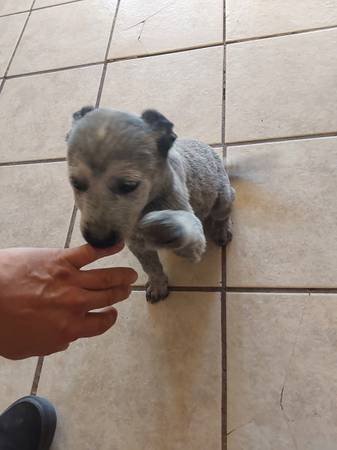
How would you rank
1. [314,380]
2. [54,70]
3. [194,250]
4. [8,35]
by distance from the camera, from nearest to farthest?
[194,250], [314,380], [54,70], [8,35]

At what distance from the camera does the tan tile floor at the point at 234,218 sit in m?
1.05

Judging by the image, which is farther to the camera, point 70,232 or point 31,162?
point 31,162

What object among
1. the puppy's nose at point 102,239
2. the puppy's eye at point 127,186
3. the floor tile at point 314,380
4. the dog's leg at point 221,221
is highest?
the puppy's eye at point 127,186

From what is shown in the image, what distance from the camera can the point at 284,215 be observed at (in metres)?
1.28

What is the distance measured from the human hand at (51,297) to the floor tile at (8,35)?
1475 millimetres

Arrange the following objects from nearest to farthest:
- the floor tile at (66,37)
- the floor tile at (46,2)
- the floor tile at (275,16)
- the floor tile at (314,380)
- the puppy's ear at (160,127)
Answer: the puppy's ear at (160,127) → the floor tile at (314,380) → the floor tile at (275,16) → the floor tile at (66,37) → the floor tile at (46,2)

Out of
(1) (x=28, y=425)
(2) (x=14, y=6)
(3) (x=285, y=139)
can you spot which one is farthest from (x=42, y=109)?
(1) (x=28, y=425)

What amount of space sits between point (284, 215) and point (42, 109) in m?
1.12

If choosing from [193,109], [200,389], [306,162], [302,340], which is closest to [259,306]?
[302,340]

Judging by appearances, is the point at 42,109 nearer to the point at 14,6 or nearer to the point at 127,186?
the point at 14,6

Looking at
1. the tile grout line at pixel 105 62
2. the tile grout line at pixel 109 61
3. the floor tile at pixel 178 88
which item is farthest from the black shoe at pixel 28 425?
the tile grout line at pixel 109 61

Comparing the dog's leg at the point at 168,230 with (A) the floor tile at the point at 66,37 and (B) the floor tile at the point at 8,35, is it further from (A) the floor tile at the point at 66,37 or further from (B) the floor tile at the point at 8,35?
(B) the floor tile at the point at 8,35

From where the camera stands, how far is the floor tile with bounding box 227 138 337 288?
1.19 m

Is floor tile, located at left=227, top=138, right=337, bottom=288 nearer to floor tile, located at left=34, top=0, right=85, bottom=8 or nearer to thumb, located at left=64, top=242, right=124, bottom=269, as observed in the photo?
thumb, located at left=64, top=242, right=124, bottom=269
